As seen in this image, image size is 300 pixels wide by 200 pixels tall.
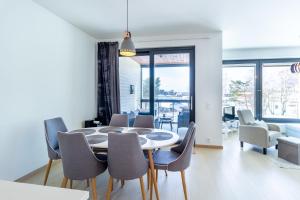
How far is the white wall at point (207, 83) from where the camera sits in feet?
14.1

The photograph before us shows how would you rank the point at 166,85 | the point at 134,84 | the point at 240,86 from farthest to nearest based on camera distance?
1. the point at 240,86
2. the point at 134,84
3. the point at 166,85

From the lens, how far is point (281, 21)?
3613mm

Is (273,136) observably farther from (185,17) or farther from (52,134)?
(52,134)

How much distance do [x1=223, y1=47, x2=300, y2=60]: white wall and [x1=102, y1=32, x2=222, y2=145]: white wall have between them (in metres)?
2.06

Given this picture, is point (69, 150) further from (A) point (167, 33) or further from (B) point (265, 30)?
(B) point (265, 30)

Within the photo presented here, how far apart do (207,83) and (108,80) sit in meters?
2.37

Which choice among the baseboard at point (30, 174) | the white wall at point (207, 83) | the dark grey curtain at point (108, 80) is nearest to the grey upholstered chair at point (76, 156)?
the baseboard at point (30, 174)

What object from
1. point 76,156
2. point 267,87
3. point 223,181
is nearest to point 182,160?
point 223,181

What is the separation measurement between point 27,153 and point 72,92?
56.7 inches

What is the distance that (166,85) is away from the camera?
4664mm

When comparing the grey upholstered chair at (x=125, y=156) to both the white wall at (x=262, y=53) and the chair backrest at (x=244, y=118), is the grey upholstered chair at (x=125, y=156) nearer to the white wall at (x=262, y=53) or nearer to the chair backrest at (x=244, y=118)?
the chair backrest at (x=244, y=118)

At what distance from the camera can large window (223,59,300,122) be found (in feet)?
19.3

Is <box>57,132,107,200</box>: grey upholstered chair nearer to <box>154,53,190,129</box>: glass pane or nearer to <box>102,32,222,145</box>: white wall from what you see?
<box>154,53,190,129</box>: glass pane

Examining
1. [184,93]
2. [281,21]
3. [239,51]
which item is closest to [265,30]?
[281,21]
